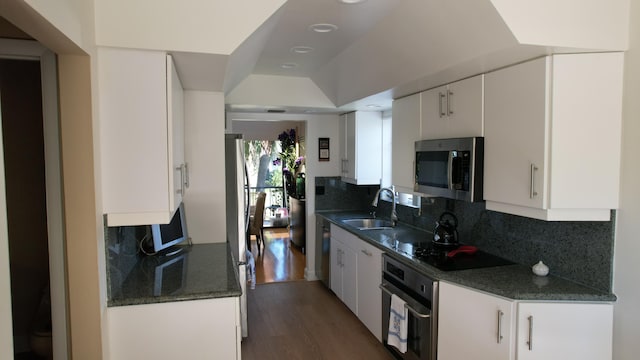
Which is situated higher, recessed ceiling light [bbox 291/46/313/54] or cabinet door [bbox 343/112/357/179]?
recessed ceiling light [bbox 291/46/313/54]

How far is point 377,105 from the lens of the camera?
12.6 feet

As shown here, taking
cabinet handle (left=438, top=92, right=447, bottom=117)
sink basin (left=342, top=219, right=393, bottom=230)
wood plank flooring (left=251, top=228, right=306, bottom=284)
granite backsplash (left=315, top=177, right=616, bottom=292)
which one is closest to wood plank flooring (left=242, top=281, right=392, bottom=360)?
wood plank flooring (left=251, top=228, right=306, bottom=284)

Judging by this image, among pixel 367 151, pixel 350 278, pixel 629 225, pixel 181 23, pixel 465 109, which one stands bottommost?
pixel 350 278

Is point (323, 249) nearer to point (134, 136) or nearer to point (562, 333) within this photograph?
point (562, 333)

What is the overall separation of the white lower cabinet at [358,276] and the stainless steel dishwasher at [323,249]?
14 cm

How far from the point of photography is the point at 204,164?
3.01 metres

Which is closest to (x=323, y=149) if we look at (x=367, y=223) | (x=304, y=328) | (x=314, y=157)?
(x=314, y=157)

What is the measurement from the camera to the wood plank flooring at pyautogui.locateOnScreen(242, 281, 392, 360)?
316 centimetres

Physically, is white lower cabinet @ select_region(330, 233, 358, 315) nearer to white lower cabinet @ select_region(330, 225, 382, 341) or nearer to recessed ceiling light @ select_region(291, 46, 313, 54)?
white lower cabinet @ select_region(330, 225, 382, 341)

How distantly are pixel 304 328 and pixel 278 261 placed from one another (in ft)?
7.22

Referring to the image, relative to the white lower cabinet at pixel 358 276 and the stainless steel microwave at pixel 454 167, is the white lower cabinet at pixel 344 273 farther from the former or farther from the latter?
the stainless steel microwave at pixel 454 167

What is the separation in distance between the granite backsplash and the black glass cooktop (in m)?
0.09

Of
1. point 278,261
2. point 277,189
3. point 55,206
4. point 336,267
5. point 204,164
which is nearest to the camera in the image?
point 55,206

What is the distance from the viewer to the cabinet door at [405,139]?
303cm
